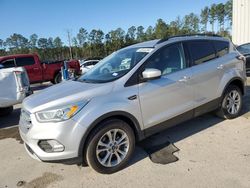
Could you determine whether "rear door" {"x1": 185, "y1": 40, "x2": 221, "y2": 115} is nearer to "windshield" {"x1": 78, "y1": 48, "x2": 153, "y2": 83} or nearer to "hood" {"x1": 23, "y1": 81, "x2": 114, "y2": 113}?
"windshield" {"x1": 78, "y1": 48, "x2": 153, "y2": 83}

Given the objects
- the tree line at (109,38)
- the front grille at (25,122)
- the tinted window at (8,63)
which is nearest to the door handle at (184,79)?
the front grille at (25,122)

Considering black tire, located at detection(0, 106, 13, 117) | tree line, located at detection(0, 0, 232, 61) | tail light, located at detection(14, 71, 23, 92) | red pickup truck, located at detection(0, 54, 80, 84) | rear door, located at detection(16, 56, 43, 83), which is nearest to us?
tail light, located at detection(14, 71, 23, 92)

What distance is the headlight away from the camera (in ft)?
10.1

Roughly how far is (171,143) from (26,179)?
2.36 metres

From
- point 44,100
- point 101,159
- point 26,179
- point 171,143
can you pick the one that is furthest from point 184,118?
point 26,179

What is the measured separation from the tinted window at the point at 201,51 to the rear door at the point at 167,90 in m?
0.25

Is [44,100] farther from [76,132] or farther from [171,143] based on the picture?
[171,143]

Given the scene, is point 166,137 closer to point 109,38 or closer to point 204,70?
point 204,70

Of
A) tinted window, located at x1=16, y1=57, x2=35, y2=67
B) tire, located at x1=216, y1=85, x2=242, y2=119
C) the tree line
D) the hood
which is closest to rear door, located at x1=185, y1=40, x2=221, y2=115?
tire, located at x1=216, y1=85, x2=242, y2=119

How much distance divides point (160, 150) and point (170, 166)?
0.53 metres

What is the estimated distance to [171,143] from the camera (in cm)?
420

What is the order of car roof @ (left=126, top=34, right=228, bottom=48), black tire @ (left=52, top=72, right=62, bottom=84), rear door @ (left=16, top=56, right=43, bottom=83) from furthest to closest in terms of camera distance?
black tire @ (left=52, top=72, right=62, bottom=84)
rear door @ (left=16, top=56, right=43, bottom=83)
car roof @ (left=126, top=34, right=228, bottom=48)

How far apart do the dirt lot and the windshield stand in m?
1.33

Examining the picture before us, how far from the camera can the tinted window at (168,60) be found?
12.7 ft
